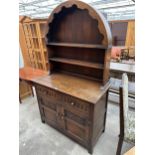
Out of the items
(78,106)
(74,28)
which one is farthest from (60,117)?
(74,28)

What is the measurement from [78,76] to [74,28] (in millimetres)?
723

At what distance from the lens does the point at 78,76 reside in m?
2.03

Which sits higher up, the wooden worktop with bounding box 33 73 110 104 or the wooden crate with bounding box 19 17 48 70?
the wooden crate with bounding box 19 17 48 70

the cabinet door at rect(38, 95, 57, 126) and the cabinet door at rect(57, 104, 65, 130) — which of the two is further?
the cabinet door at rect(38, 95, 57, 126)

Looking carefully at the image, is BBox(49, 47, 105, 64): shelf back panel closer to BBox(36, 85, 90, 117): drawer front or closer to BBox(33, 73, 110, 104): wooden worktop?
Answer: BBox(33, 73, 110, 104): wooden worktop

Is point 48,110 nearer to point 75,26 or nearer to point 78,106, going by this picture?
point 78,106

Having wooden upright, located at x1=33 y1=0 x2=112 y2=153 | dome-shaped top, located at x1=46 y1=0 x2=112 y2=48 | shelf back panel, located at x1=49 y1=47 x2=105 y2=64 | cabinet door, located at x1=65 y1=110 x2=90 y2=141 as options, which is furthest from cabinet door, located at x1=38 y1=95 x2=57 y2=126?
dome-shaped top, located at x1=46 y1=0 x2=112 y2=48

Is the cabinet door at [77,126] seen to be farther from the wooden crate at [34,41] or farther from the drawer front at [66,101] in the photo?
the wooden crate at [34,41]

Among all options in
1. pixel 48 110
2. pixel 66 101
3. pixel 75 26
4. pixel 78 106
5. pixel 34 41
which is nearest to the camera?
pixel 78 106

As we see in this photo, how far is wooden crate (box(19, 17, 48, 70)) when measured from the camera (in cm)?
414

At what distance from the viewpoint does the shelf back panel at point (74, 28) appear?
5.50 feet

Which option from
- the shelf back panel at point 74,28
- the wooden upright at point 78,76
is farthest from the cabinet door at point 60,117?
the shelf back panel at point 74,28

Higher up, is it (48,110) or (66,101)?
(66,101)

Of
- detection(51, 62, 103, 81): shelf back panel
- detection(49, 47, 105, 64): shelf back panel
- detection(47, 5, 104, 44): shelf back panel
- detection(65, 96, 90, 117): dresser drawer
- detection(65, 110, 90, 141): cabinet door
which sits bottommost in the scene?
detection(65, 110, 90, 141): cabinet door
